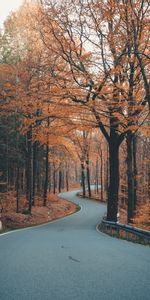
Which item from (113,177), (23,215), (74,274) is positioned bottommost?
(23,215)

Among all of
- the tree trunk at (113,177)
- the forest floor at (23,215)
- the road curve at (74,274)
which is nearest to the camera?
the road curve at (74,274)

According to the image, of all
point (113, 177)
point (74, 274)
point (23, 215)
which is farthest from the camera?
point (23, 215)

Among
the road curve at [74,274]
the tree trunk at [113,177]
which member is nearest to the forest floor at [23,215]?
the tree trunk at [113,177]

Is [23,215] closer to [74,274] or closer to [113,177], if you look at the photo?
[113,177]

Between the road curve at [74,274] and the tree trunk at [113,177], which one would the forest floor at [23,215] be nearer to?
the tree trunk at [113,177]

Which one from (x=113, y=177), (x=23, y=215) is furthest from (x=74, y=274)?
(x=23, y=215)

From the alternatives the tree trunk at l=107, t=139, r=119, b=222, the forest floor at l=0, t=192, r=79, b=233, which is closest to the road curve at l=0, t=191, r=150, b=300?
the forest floor at l=0, t=192, r=79, b=233

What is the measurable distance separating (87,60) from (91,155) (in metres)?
35.6

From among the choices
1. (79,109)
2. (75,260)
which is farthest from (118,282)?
(79,109)

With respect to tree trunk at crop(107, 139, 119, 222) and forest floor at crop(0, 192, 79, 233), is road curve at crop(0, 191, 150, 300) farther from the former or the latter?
tree trunk at crop(107, 139, 119, 222)

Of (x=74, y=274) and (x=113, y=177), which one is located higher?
(x=113, y=177)

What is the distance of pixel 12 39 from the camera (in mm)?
29703

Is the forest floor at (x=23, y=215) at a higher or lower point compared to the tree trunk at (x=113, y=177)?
lower

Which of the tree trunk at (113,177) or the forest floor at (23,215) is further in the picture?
the forest floor at (23,215)
